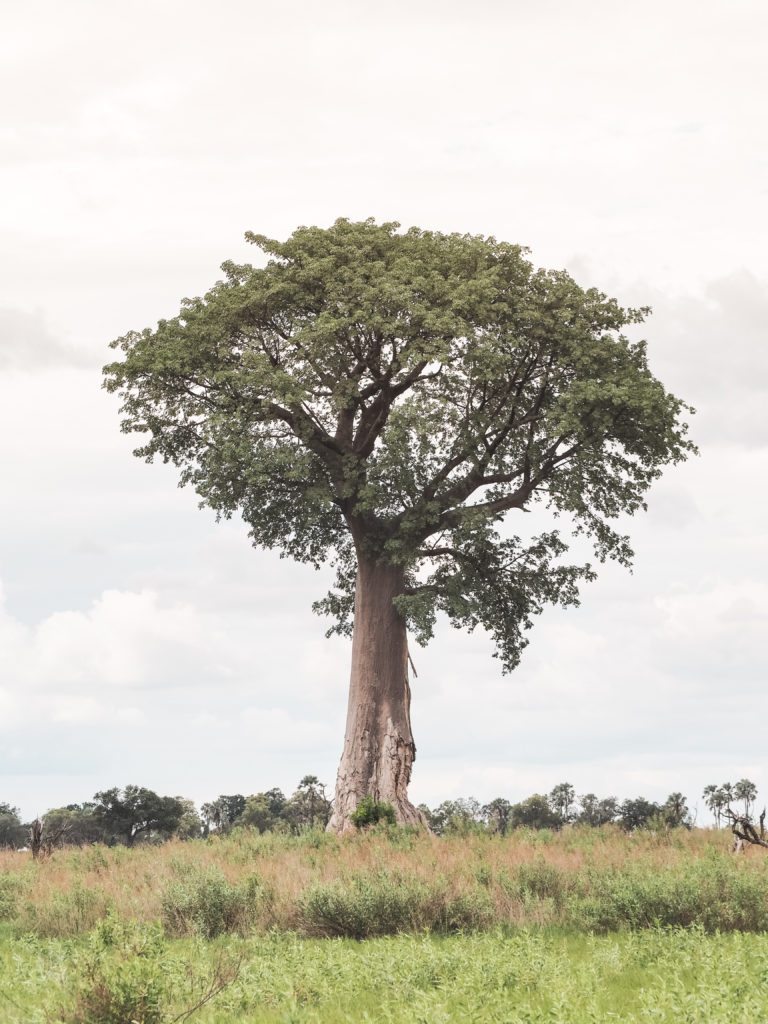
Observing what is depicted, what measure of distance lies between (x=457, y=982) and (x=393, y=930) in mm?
6252

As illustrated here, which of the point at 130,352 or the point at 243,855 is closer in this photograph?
the point at 243,855

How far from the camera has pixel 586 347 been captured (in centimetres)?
3180

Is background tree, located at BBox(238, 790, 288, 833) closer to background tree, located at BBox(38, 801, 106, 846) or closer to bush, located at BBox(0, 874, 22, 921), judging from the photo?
background tree, located at BBox(38, 801, 106, 846)

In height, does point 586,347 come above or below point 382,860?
above

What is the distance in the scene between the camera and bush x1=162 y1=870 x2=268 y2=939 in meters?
18.8

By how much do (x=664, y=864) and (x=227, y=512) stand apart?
1702 centimetres

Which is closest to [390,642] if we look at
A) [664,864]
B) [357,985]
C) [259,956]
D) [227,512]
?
[227,512]

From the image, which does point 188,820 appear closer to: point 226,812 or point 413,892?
point 226,812

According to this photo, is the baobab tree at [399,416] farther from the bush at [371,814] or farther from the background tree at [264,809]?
the background tree at [264,809]

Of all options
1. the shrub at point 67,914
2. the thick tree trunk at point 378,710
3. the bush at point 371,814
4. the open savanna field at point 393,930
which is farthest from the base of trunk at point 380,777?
the shrub at point 67,914

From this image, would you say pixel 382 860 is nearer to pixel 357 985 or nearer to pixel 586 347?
pixel 357 985

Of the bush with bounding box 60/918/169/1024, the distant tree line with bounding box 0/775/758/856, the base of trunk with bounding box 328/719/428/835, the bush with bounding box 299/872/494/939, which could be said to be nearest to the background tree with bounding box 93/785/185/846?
the distant tree line with bounding box 0/775/758/856

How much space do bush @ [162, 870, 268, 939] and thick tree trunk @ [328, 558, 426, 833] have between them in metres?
12.1

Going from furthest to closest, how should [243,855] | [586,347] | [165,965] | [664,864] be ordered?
[586,347] → [243,855] → [664,864] → [165,965]
